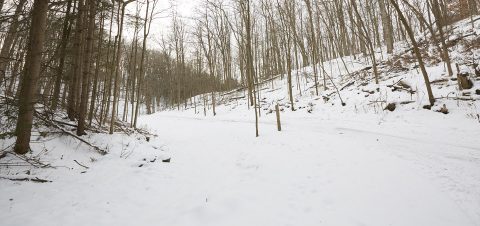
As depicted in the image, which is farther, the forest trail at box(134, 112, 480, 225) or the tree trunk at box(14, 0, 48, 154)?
the tree trunk at box(14, 0, 48, 154)

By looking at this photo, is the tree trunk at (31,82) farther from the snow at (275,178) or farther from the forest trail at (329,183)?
the forest trail at (329,183)

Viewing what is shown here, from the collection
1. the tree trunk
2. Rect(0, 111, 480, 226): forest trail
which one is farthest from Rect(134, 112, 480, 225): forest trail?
the tree trunk

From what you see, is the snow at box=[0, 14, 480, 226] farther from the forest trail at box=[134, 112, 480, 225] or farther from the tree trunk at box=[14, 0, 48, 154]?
the tree trunk at box=[14, 0, 48, 154]

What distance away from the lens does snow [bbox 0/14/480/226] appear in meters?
3.88

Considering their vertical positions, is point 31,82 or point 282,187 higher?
point 31,82


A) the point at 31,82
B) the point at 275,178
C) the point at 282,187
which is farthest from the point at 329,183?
the point at 31,82

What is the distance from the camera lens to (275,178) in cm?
555

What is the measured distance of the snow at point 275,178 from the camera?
3.88 m

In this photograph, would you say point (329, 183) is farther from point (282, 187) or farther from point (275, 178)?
point (275, 178)

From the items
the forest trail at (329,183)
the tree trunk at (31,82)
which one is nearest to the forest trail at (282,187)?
the forest trail at (329,183)

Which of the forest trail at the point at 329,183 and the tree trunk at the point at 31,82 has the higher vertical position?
the tree trunk at the point at 31,82

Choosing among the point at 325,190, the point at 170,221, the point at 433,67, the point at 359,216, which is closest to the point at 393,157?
the point at 325,190

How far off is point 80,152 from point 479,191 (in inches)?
320

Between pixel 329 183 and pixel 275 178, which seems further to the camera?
pixel 275 178
